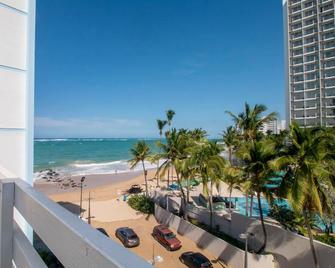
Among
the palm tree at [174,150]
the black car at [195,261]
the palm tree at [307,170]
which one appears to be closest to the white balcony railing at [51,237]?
the palm tree at [307,170]

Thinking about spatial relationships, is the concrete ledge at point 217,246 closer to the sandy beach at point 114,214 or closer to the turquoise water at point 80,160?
the sandy beach at point 114,214

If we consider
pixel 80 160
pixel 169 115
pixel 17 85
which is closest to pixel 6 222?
pixel 17 85

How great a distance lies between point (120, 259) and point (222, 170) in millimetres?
14357

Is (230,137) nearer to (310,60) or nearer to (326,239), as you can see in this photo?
(326,239)

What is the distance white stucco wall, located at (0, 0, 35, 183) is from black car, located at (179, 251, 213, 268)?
9.46 m

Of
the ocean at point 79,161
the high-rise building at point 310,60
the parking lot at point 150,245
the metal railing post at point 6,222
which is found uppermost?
the high-rise building at point 310,60

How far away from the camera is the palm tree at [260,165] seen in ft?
35.8

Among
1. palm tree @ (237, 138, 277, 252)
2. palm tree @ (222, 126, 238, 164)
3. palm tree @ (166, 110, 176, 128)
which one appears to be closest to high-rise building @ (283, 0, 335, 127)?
palm tree @ (222, 126, 238, 164)

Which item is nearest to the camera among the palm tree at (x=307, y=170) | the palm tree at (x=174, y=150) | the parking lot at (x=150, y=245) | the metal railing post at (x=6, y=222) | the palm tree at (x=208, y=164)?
the metal railing post at (x=6, y=222)

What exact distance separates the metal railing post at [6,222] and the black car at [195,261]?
10.8 meters

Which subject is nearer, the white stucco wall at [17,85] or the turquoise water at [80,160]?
the white stucco wall at [17,85]

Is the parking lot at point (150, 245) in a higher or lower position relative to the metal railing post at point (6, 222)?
lower

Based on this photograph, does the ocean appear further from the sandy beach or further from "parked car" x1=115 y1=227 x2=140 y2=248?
"parked car" x1=115 y1=227 x2=140 y2=248

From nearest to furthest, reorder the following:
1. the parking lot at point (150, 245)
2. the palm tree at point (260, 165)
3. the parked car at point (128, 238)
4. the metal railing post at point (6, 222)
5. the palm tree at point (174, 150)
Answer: the metal railing post at point (6, 222) → the palm tree at point (260, 165) → the parking lot at point (150, 245) → the parked car at point (128, 238) → the palm tree at point (174, 150)
